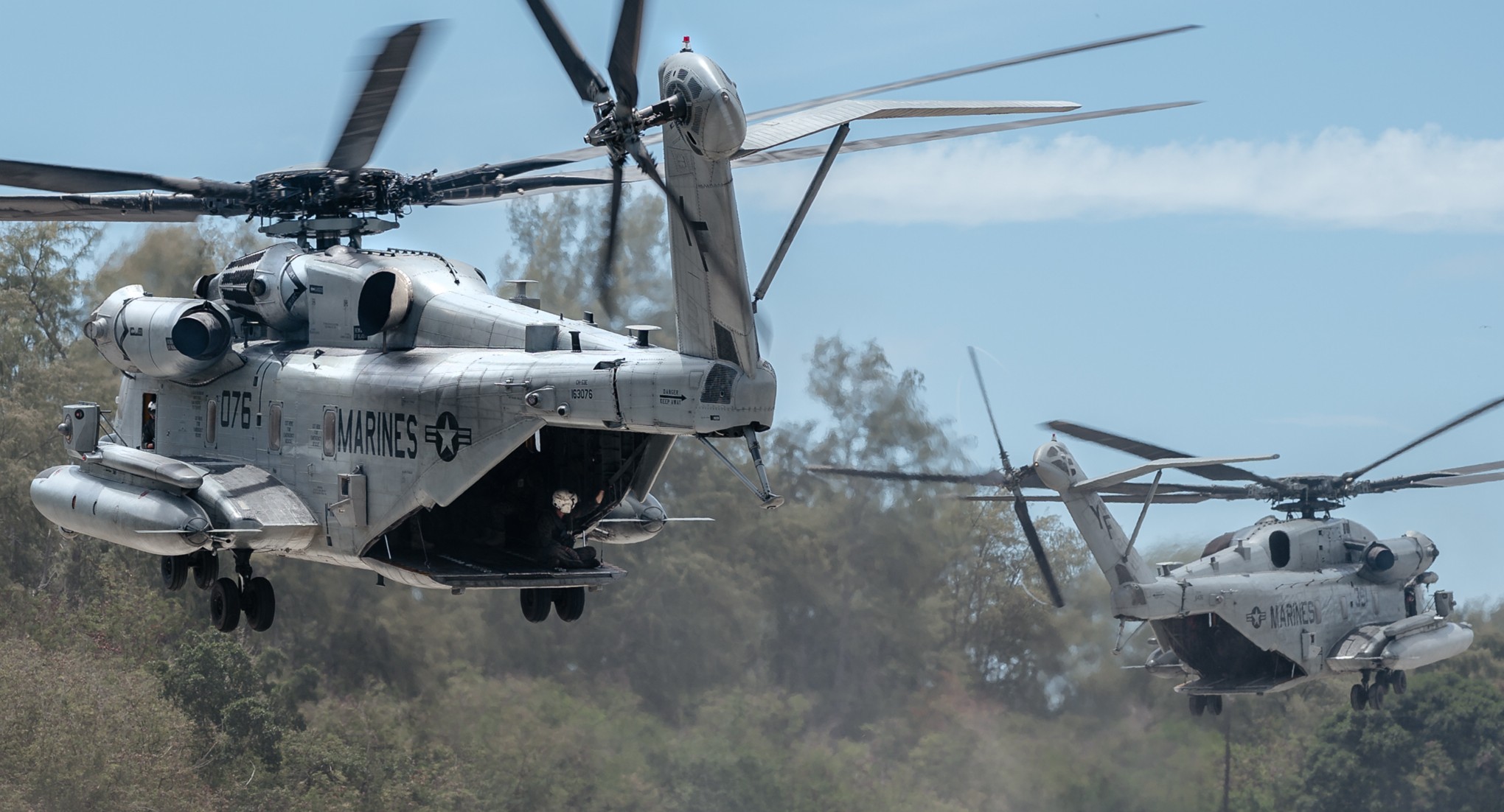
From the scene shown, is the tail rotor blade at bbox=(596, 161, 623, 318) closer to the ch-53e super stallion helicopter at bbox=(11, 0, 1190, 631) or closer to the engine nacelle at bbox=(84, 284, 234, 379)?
the ch-53e super stallion helicopter at bbox=(11, 0, 1190, 631)

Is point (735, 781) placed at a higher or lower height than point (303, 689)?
lower

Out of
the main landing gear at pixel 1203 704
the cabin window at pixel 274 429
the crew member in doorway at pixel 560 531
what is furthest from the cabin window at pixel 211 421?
the main landing gear at pixel 1203 704

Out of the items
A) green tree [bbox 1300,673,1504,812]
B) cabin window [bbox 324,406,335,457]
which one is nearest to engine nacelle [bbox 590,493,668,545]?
cabin window [bbox 324,406,335,457]

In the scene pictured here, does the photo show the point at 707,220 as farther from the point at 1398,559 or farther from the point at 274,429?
the point at 1398,559

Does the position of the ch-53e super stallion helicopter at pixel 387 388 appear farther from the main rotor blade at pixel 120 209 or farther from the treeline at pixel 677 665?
the treeline at pixel 677 665

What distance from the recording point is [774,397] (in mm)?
15656

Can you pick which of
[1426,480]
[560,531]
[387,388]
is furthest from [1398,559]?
[387,388]

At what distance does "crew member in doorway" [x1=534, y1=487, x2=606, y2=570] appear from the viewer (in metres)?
19.4

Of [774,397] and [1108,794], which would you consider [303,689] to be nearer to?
[1108,794]

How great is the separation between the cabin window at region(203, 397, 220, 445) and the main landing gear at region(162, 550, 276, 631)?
1489mm

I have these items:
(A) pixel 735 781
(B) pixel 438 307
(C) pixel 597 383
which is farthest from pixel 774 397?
(A) pixel 735 781

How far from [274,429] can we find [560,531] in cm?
377

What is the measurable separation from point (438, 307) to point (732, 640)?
24621mm

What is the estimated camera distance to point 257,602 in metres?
20.5
